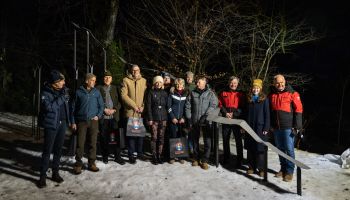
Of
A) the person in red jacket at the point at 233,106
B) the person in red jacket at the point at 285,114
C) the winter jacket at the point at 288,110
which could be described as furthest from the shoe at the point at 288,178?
the person in red jacket at the point at 233,106

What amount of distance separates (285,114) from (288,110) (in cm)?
10

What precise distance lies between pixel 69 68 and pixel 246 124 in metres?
17.4

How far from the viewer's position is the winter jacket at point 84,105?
7219 mm

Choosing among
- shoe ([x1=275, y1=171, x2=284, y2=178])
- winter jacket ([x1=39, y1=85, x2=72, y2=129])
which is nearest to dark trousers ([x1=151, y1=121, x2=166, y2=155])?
winter jacket ([x1=39, y1=85, x2=72, y2=129])

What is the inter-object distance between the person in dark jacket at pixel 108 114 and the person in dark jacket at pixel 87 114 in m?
0.35

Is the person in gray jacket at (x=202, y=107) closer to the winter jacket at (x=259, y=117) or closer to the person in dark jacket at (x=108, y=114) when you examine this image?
the winter jacket at (x=259, y=117)

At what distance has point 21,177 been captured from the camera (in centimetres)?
710

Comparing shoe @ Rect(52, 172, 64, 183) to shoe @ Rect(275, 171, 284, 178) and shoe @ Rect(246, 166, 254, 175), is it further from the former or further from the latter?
shoe @ Rect(275, 171, 284, 178)

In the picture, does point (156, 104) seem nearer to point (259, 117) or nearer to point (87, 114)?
point (87, 114)

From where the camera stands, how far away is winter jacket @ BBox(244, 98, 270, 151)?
7.41m

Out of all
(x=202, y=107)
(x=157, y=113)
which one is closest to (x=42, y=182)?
(x=157, y=113)

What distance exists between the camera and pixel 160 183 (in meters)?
6.91

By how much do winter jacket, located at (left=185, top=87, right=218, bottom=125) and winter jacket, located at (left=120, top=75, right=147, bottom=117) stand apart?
1.11 meters

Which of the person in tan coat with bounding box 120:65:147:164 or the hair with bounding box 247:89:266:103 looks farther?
the person in tan coat with bounding box 120:65:147:164
